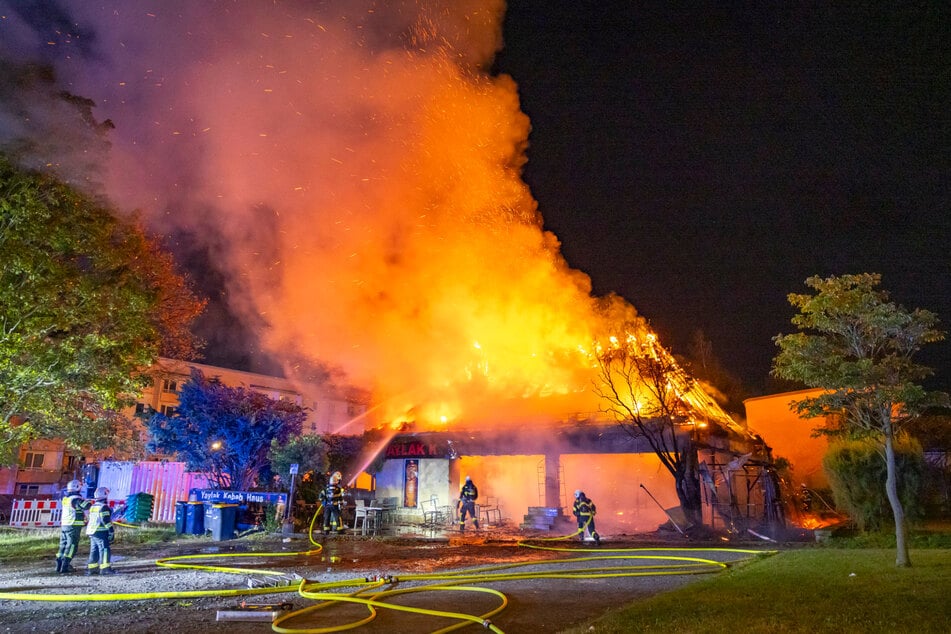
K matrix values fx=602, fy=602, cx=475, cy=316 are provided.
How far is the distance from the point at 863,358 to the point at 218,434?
20.9 meters

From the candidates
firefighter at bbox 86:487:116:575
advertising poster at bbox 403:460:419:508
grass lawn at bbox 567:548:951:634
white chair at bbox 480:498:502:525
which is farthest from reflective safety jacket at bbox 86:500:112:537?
white chair at bbox 480:498:502:525

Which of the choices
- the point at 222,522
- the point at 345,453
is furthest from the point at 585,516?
the point at 345,453

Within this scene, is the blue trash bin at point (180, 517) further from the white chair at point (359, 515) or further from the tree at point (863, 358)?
the tree at point (863, 358)

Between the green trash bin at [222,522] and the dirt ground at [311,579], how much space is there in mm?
1265

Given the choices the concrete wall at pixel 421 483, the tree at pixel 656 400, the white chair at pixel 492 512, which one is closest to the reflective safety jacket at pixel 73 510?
the tree at pixel 656 400

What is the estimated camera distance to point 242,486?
22734 millimetres

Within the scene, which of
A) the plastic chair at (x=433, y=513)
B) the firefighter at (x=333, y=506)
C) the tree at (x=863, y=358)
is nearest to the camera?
the tree at (x=863, y=358)

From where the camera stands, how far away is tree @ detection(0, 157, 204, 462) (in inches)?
463

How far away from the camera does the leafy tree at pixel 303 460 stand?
2162 centimetres

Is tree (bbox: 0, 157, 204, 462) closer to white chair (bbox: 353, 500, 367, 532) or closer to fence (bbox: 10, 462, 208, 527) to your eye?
fence (bbox: 10, 462, 208, 527)

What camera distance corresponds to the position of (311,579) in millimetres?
9719

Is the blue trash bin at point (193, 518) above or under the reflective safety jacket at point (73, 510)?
under

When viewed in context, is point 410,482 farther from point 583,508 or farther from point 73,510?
point 73,510

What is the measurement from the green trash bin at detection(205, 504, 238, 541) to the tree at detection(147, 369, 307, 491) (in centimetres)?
585
